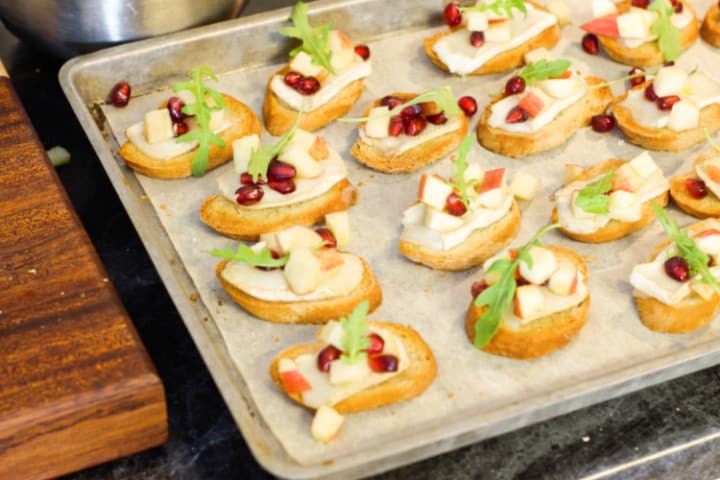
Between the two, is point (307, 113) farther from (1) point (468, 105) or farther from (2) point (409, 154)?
(1) point (468, 105)

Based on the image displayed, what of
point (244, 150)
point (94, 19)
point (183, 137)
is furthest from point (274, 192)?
point (94, 19)

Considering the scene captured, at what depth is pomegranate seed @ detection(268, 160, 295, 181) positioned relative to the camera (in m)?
3.56

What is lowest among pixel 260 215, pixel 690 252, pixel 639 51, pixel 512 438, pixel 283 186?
pixel 512 438

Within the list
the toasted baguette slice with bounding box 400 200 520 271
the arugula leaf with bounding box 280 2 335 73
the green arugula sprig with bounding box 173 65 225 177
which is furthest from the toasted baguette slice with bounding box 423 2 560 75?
the green arugula sprig with bounding box 173 65 225 177

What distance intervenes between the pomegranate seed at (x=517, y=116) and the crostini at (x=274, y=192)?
75 centimetres

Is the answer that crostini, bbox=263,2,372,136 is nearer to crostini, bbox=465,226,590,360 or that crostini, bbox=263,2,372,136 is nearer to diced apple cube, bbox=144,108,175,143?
diced apple cube, bbox=144,108,175,143

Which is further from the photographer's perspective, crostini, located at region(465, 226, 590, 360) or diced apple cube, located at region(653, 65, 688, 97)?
diced apple cube, located at region(653, 65, 688, 97)

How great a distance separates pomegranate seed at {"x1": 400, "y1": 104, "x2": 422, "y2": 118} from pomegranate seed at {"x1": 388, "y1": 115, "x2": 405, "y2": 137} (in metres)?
0.03

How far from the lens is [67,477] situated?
3.02 metres

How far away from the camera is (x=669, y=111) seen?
4.01 metres

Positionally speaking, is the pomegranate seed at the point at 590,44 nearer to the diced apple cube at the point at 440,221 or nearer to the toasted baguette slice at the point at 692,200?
the toasted baguette slice at the point at 692,200

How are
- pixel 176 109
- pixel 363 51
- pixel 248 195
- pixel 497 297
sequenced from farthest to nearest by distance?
pixel 363 51 < pixel 176 109 < pixel 248 195 < pixel 497 297

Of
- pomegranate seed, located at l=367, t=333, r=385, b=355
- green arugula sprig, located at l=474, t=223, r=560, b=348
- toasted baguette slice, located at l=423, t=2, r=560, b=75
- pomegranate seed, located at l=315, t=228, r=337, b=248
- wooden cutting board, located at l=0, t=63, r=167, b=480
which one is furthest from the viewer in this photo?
toasted baguette slice, located at l=423, t=2, r=560, b=75

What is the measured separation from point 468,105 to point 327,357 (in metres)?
1.52
